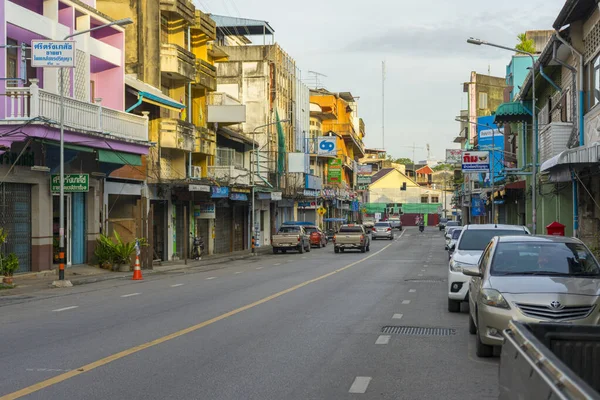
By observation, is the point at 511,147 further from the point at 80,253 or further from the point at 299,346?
the point at 299,346

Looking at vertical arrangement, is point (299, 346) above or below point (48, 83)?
below

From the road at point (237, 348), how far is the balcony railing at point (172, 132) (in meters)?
18.6

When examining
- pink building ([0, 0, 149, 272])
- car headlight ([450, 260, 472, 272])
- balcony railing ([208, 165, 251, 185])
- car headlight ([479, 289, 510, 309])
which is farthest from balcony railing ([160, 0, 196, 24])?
car headlight ([479, 289, 510, 309])

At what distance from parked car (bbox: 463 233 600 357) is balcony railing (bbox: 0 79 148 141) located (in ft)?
51.4

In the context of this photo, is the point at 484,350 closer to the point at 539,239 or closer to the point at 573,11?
the point at 539,239

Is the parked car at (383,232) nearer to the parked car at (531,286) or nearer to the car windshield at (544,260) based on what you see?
the parked car at (531,286)

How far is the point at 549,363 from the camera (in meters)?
3.74

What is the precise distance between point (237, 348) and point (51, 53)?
14.4 m

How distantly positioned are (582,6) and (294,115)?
4952cm

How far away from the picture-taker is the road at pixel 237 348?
799 cm

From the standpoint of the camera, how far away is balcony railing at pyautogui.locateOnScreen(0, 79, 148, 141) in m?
22.6

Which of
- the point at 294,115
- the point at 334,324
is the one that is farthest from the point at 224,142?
the point at 334,324

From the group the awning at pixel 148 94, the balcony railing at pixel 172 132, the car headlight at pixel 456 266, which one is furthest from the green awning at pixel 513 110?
the car headlight at pixel 456 266

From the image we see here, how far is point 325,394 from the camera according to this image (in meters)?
7.73
